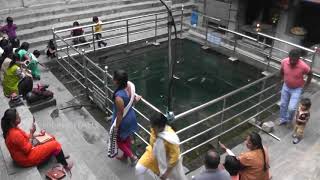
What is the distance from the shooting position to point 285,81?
6.72 meters

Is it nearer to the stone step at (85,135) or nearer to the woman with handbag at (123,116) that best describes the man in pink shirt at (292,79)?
the woman with handbag at (123,116)

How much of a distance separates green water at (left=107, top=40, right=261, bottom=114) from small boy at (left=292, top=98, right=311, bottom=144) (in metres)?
2.72

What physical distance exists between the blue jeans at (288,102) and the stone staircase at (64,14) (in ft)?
25.5

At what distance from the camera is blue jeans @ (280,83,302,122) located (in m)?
6.68

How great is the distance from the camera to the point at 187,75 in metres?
10.1

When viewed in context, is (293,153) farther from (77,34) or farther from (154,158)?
(77,34)

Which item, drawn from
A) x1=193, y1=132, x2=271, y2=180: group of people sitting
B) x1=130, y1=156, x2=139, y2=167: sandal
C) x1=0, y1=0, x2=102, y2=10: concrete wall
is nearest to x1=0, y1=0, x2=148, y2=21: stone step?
x1=0, y1=0, x2=102, y2=10: concrete wall

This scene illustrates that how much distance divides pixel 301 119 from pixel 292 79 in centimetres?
81

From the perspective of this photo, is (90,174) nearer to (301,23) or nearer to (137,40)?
(137,40)

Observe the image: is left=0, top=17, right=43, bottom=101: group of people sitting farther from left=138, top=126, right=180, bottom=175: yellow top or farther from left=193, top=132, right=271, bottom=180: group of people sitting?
left=193, top=132, right=271, bottom=180: group of people sitting

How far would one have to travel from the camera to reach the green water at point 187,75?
8859mm

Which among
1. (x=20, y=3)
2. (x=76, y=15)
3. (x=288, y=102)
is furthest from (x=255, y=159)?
(x=20, y=3)

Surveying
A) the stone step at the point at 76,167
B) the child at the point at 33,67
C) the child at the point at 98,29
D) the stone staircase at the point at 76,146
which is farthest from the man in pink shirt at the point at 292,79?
the child at the point at 98,29

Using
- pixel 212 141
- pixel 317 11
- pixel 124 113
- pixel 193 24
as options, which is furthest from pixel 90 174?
pixel 317 11
